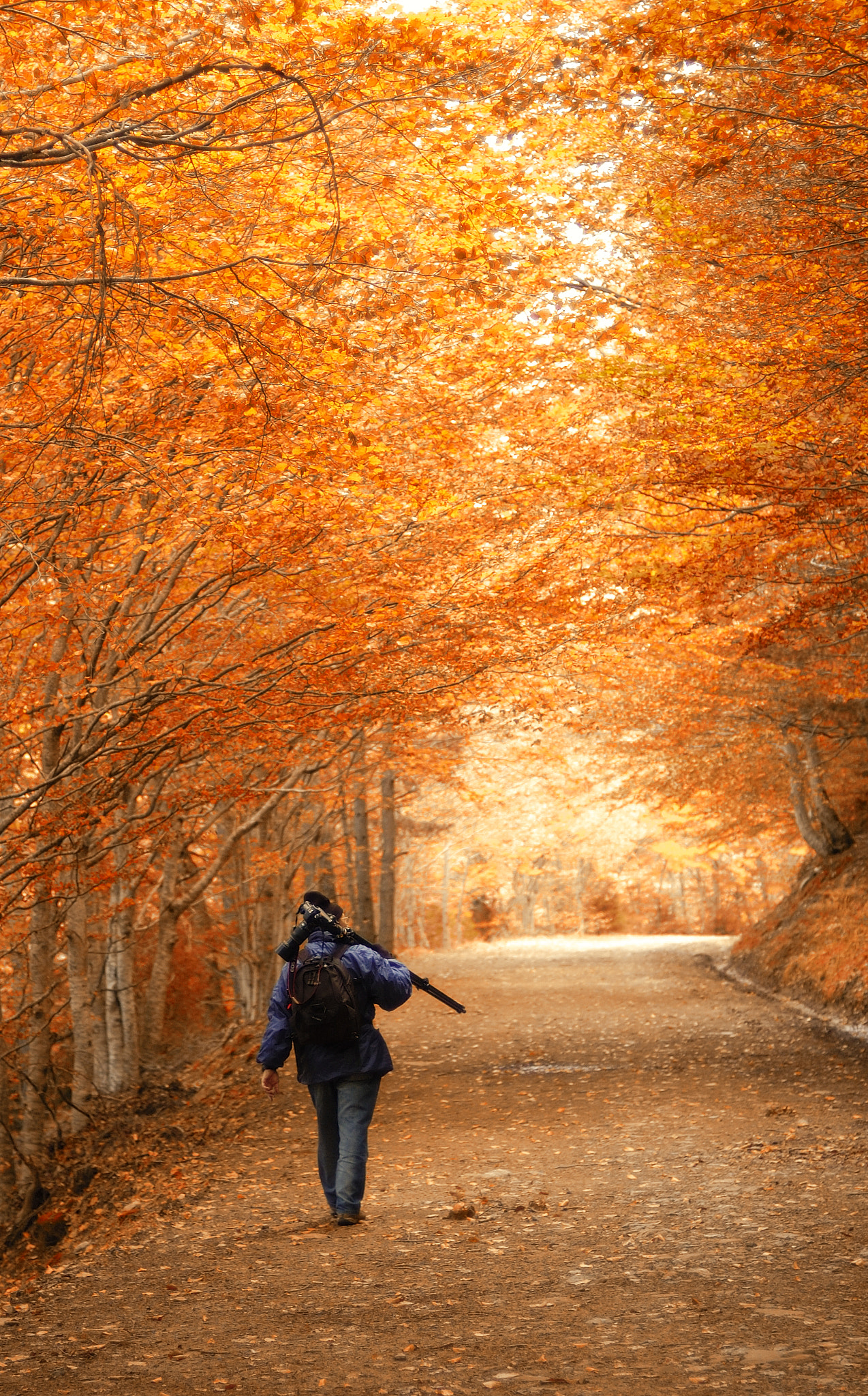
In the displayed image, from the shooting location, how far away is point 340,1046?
260 inches

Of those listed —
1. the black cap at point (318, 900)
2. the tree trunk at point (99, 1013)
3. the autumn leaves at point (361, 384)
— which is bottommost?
the tree trunk at point (99, 1013)

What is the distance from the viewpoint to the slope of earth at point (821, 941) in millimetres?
15203

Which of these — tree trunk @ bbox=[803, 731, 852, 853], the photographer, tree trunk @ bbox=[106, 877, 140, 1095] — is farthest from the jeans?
tree trunk @ bbox=[803, 731, 852, 853]

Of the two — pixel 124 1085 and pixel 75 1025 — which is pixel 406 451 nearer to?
pixel 75 1025

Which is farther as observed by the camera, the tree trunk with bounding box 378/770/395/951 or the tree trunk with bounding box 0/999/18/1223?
the tree trunk with bounding box 378/770/395/951

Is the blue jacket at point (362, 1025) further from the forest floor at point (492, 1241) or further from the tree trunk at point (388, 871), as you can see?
the tree trunk at point (388, 871)

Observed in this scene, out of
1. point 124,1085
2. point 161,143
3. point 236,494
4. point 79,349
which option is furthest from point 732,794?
point 161,143

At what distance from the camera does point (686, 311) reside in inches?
404

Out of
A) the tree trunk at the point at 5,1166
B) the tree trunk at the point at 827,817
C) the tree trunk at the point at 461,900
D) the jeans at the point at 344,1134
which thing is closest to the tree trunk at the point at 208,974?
the tree trunk at the point at 5,1166

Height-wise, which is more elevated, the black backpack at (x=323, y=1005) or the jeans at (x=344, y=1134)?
the black backpack at (x=323, y=1005)

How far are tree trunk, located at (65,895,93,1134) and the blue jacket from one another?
505cm

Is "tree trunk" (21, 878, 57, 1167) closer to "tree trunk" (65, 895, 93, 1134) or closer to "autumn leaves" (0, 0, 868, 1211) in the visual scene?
"autumn leaves" (0, 0, 868, 1211)

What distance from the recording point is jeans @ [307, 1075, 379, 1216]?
260 inches

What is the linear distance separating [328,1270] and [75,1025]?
21.5 ft
